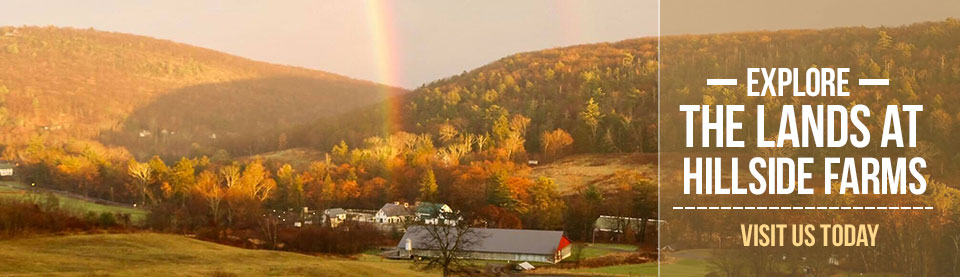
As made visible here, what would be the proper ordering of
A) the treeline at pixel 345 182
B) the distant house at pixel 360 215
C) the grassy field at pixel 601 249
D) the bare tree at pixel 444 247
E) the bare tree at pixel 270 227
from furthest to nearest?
the distant house at pixel 360 215, the treeline at pixel 345 182, the bare tree at pixel 270 227, the grassy field at pixel 601 249, the bare tree at pixel 444 247

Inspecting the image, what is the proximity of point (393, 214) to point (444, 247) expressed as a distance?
2170cm

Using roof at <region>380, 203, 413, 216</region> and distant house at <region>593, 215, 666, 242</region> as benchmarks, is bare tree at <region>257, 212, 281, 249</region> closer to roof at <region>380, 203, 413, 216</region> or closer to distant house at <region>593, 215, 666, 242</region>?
roof at <region>380, 203, 413, 216</region>

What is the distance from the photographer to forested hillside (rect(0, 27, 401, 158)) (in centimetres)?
11300

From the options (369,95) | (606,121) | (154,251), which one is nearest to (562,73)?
(606,121)

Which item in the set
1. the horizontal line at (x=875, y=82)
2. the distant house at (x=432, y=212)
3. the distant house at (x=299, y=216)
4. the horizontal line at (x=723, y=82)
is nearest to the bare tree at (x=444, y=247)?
the distant house at (x=432, y=212)

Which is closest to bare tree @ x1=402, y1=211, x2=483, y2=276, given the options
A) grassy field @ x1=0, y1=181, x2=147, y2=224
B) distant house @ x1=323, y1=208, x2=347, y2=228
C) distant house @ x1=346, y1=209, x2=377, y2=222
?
distant house @ x1=323, y1=208, x2=347, y2=228

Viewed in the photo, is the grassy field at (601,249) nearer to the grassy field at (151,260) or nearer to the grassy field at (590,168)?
the grassy field at (151,260)

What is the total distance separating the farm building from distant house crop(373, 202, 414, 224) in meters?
11.5

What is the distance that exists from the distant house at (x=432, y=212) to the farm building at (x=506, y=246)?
913 cm

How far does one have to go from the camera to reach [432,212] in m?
64.9

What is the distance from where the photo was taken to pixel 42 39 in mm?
157125

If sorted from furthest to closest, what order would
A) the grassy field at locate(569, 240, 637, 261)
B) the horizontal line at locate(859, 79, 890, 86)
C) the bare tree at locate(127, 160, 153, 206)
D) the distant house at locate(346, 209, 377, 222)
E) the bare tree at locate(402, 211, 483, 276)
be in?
the bare tree at locate(127, 160, 153, 206) < the distant house at locate(346, 209, 377, 222) < the grassy field at locate(569, 240, 637, 261) < the horizontal line at locate(859, 79, 890, 86) < the bare tree at locate(402, 211, 483, 276)

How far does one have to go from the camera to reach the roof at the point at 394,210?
65.7 m

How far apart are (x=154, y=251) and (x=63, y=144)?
6228 centimetres
